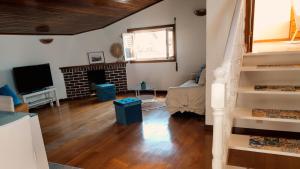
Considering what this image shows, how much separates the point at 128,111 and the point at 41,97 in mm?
2945

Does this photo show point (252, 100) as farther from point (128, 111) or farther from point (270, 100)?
point (128, 111)

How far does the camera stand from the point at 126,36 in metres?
5.68

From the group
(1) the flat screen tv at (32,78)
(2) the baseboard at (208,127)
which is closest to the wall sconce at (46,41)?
(1) the flat screen tv at (32,78)

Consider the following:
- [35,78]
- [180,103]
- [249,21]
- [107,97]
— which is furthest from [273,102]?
[35,78]

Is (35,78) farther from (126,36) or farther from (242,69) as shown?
(242,69)

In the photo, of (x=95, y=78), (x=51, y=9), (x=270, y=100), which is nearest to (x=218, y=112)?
(x=270, y=100)

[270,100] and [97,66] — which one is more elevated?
[97,66]

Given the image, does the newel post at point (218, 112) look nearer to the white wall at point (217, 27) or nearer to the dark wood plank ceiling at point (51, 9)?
the white wall at point (217, 27)

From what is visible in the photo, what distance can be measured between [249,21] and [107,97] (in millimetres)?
3966

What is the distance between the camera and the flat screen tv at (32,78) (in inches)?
186

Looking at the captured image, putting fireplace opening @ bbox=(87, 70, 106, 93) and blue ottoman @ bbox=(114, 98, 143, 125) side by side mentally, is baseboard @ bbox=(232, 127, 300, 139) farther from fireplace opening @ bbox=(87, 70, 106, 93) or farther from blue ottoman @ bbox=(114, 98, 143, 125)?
fireplace opening @ bbox=(87, 70, 106, 93)

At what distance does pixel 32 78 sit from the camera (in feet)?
16.1

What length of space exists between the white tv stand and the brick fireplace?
573 mm

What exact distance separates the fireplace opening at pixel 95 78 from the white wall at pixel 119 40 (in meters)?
0.43
